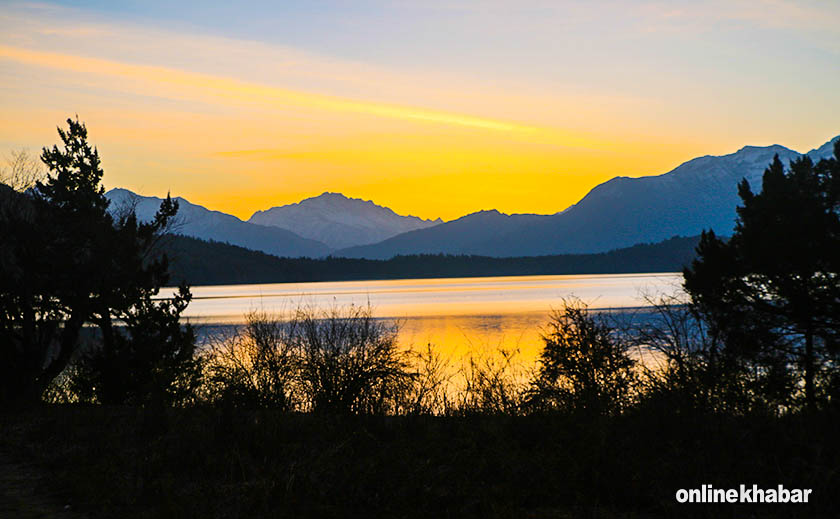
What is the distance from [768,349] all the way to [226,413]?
20.4 m

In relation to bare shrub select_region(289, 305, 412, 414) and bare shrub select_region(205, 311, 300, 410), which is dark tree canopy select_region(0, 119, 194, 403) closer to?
bare shrub select_region(205, 311, 300, 410)

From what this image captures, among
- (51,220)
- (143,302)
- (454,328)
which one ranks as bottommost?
(454,328)

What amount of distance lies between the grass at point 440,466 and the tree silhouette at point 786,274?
16152mm

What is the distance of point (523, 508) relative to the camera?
6.36 m

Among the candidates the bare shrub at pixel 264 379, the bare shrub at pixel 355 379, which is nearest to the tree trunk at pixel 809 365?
the bare shrub at pixel 355 379

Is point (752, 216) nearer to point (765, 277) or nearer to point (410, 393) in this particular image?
point (765, 277)

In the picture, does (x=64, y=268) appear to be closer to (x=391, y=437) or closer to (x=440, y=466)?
(x=391, y=437)

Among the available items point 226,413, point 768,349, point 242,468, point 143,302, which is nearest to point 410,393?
point 226,413

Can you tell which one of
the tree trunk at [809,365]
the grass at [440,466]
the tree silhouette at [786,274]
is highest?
the tree silhouette at [786,274]

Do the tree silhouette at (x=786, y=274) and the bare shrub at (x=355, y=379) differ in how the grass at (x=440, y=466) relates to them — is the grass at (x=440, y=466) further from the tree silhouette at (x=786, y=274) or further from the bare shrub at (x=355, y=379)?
the tree silhouette at (x=786, y=274)

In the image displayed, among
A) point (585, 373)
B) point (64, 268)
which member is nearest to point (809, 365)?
point (585, 373)

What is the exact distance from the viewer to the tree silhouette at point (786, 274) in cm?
2341

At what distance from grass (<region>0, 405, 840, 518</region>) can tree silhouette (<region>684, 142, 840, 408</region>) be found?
16.2 metres

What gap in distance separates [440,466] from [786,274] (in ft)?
70.7
